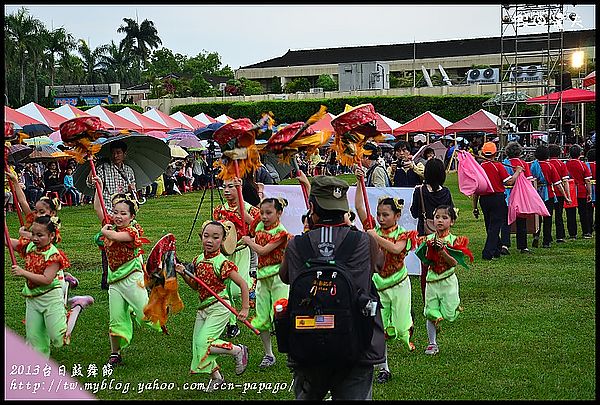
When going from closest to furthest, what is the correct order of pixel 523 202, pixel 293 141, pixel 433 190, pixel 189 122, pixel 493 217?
pixel 293 141 < pixel 433 190 < pixel 493 217 < pixel 523 202 < pixel 189 122

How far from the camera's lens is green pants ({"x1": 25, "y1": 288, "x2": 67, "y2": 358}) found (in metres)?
7.56

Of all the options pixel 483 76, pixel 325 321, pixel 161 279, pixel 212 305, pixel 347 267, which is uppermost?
pixel 483 76

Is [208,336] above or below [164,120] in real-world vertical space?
below

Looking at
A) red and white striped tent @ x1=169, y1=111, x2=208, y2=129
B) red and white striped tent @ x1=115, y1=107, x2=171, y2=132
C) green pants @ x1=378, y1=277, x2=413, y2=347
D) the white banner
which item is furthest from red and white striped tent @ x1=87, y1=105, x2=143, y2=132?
green pants @ x1=378, y1=277, x2=413, y2=347

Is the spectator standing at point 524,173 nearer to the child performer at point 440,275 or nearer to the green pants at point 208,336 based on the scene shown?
the child performer at point 440,275

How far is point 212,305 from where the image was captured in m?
7.30

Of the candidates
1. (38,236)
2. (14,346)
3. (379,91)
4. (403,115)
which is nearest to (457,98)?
(403,115)

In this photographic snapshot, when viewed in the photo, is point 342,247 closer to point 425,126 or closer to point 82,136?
point 82,136

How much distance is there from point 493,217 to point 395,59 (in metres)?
Answer: 86.5

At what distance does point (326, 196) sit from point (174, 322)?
5.06m

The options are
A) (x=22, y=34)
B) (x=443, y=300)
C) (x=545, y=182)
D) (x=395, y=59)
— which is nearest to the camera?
(x=443, y=300)

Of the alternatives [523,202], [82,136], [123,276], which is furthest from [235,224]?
[523,202]

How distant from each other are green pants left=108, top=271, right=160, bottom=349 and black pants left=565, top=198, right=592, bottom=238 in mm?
10914

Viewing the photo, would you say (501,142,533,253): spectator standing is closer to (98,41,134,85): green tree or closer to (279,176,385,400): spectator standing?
(279,176,385,400): spectator standing
